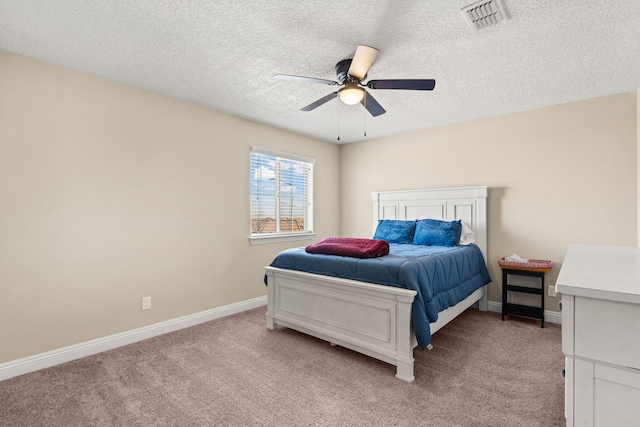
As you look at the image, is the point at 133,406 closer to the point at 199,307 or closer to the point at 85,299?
the point at 85,299

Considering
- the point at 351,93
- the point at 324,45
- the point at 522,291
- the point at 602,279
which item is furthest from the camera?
the point at 522,291

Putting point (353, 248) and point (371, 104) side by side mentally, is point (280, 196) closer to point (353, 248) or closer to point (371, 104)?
point (353, 248)

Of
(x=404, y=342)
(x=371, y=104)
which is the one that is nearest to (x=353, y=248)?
(x=404, y=342)

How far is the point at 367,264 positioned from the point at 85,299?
2439 mm

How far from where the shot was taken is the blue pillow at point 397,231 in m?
3.94

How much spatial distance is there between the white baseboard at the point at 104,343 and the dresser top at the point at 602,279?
130 inches

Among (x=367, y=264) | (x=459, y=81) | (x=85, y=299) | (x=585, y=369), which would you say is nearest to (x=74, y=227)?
(x=85, y=299)

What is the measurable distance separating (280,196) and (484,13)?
125 inches

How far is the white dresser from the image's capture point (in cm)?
95

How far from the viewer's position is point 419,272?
2.38 meters

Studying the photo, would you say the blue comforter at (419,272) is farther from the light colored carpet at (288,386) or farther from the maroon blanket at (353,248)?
the light colored carpet at (288,386)

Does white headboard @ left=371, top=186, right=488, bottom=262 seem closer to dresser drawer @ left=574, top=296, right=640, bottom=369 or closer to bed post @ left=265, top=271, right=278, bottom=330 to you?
bed post @ left=265, top=271, right=278, bottom=330

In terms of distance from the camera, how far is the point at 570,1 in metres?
1.75

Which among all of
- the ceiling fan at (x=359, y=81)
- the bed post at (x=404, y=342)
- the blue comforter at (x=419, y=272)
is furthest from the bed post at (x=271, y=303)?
the ceiling fan at (x=359, y=81)
